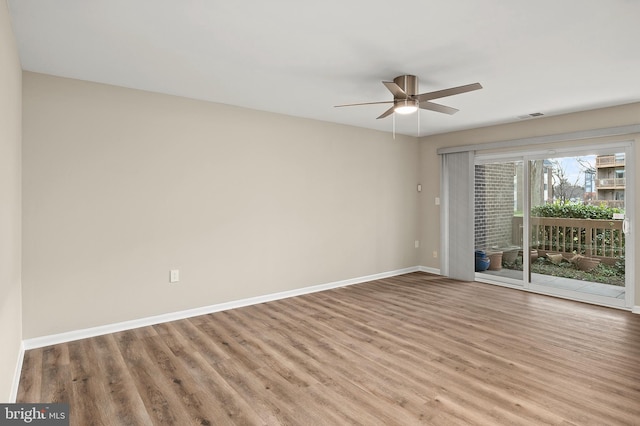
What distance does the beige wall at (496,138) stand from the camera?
14.3 feet

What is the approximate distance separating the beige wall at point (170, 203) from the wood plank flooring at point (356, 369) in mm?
417

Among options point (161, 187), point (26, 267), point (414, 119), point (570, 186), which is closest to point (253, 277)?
point (161, 187)

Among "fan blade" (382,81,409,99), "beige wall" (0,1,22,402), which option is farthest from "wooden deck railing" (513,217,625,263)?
"beige wall" (0,1,22,402)

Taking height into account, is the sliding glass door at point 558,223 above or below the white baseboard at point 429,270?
above

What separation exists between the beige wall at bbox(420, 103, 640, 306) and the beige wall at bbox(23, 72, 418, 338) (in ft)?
4.58

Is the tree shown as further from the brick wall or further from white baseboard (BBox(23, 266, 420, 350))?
white baseboard (BBox(23, 266, 420, 350))

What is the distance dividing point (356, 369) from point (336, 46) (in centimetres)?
250

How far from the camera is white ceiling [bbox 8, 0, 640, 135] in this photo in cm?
223

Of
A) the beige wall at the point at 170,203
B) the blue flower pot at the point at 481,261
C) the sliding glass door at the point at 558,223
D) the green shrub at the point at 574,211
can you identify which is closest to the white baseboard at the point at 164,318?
the beige wall at the point at 170,203

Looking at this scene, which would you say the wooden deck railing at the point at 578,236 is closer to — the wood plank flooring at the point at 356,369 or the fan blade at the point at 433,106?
the wood plank flooring at the point at 356,369

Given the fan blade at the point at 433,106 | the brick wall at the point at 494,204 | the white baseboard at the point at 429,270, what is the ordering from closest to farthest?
the fan blade at the point at 433,106
the brick wall at the point at 494,204
the white baseboard at the point at 429,270

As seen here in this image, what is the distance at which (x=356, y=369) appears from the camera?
9.36ft

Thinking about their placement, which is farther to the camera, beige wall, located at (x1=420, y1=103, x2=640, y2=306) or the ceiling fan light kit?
beige wall, located at (x1=420, y1=103, x2=640, y2=306)

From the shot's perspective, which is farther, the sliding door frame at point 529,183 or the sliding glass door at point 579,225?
the sliding glass door at point 579,225
